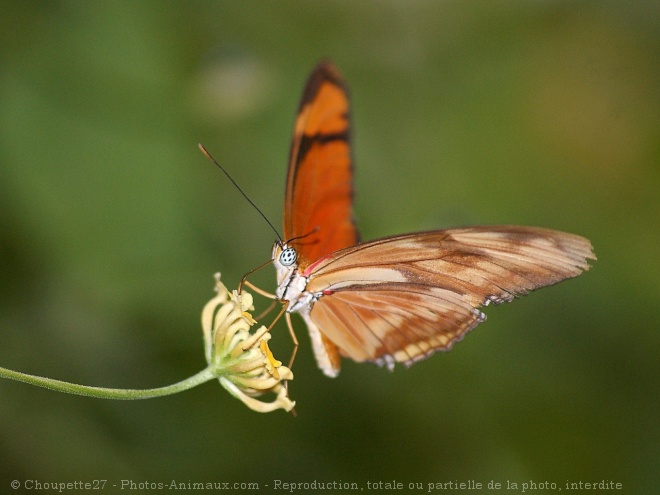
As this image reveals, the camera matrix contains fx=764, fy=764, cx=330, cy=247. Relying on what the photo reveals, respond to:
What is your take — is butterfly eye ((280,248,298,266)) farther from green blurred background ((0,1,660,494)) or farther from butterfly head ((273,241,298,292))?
green blurred background ((0,1,660,494))

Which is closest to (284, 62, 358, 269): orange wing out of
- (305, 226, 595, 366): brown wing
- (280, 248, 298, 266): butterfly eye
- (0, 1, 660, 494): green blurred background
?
(280, 248, 298, 266): butterfly eye

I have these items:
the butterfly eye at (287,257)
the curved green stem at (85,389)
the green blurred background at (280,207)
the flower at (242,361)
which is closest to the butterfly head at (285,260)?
the butterfly eye at (287,257)

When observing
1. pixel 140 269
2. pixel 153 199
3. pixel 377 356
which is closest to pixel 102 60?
pixel 153 199

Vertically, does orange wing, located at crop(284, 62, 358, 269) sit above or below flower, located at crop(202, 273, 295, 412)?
above

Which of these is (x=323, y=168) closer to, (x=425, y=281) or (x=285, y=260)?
(x=285, y=260)

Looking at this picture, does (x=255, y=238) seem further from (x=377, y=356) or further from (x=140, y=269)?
(x=377, y=356)

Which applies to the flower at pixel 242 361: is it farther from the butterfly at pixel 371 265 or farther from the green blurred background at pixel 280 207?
the green blurred background at pixel 280 207
